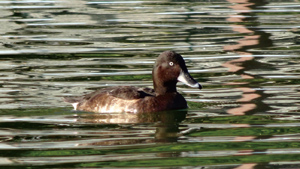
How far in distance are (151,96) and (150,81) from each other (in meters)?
1.73

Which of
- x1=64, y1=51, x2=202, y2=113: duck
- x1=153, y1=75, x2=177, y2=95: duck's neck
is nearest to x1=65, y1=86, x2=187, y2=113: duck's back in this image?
x1=64, y1=51, x2=202, y2=113: duck

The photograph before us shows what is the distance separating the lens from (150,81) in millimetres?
11805

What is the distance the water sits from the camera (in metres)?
7.48

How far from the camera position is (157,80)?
33.8 feet

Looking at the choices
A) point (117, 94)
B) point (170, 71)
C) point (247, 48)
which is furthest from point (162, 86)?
point (247, 48)

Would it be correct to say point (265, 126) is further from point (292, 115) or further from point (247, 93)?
point (247, 93)

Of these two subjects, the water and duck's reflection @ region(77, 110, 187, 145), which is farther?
duck's reflection @ region(77, 110, 187, 145)

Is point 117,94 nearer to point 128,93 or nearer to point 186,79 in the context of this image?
point 128,93

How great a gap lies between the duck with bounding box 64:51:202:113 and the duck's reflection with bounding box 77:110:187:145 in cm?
11

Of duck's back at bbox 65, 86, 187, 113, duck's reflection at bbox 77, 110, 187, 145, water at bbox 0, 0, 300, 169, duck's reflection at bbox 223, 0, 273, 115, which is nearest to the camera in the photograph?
water at bbox 0, 0, 300, 169

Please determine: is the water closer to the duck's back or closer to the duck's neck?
the duck's back

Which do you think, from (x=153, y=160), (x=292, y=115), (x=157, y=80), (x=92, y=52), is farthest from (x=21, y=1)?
(x=153, y=160)

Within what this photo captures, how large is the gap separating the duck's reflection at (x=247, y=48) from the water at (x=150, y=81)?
0.02 meters

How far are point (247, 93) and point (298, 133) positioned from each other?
2581 mm
